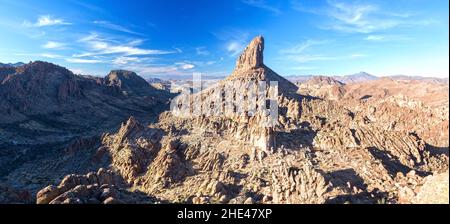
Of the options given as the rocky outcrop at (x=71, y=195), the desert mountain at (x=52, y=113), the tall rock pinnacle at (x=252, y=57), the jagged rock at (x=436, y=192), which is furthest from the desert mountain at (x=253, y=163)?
the tall rock pinnacle at (x=252, y=57)

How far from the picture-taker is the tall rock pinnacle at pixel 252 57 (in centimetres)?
19350

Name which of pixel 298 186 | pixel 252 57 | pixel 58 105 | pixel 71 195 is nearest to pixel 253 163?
pixel 298 186

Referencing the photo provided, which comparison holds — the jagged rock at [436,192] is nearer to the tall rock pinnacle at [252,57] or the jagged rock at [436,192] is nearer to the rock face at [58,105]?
the rock face at [58,105]

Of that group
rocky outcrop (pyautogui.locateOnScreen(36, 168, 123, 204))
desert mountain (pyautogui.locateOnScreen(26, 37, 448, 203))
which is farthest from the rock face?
rocky outcrop (pyautogui.locateOnScreen(36, 168, 123, 204))

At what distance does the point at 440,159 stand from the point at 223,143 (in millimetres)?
50636

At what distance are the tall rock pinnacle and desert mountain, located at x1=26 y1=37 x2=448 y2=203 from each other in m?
77.5

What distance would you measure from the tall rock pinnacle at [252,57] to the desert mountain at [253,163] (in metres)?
77.5

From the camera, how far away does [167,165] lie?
67.8 metres

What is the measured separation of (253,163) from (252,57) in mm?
131059

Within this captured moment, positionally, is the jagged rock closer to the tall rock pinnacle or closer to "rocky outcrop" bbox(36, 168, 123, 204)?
"rocky outcrop" bbox(36, 168, 123, 204)

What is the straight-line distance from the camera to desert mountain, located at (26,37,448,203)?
1914 inches

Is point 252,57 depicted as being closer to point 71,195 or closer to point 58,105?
point 58,105
